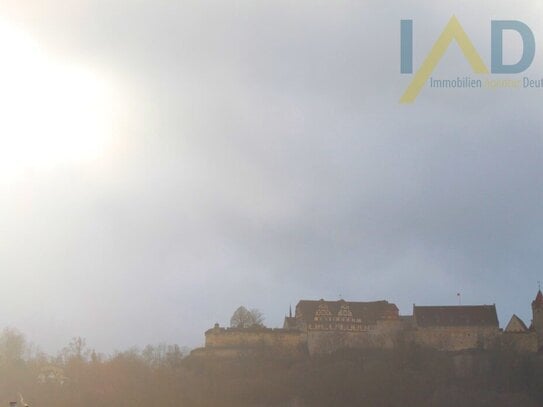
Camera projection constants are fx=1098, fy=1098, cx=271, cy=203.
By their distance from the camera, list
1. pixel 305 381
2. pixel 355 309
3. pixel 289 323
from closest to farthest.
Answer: pixel 305 381 → pixel 355 309 → pixel 289 323

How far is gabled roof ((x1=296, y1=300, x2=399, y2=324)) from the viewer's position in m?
87.2

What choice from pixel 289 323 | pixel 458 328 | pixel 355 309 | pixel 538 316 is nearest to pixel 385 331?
pixel 355 309

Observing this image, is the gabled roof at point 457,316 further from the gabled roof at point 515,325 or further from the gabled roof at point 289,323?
the gabled roof at point 289,323

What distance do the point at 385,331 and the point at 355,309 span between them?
327 cm

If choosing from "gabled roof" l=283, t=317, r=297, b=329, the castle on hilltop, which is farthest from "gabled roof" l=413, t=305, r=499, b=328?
"gabled roof" l=283, t=317, r=297, b=329

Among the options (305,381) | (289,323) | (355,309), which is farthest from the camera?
(289,323)

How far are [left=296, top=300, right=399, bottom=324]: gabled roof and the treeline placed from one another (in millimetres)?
3895

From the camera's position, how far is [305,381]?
262 feet

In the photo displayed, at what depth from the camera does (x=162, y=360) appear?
3684 inches

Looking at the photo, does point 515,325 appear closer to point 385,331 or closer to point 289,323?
point 385,331

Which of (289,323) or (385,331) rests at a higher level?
(289,323)

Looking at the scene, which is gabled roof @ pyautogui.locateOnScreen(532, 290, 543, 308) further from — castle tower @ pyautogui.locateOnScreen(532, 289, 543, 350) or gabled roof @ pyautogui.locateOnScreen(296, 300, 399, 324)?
gabled roof @ pyautogui.locateOnScreen(296, 300, 399, 324)

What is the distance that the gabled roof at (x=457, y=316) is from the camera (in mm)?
85750

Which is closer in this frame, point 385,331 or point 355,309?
point 385,331
